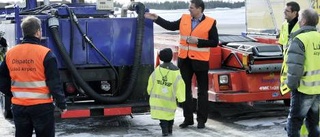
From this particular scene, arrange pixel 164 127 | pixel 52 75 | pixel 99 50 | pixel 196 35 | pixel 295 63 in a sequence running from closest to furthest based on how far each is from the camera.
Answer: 1. pixel 52 75
2. pixel 295 63
3. pixel 164 127
4. pixel 99 50
5. pixel 196 35

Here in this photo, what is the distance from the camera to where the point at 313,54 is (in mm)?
6086

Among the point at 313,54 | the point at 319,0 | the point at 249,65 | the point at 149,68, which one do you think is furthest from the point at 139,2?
the point at 319,0

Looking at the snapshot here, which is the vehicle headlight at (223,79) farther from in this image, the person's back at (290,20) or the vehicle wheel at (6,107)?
the vehicle wheel at (6,107)

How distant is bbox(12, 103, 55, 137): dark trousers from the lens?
534 cm

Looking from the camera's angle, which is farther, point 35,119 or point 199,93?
point 199,93

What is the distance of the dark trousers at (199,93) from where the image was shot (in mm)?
8281

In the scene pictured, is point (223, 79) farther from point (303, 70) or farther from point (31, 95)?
point (31, 95)

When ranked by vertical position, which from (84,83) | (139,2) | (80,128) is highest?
(139,2)

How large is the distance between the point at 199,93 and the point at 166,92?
→ 793 mm

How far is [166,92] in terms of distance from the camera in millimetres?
7715

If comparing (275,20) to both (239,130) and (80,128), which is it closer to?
(239,130)

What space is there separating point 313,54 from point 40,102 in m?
2.90

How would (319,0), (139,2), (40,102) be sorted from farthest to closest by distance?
1. (319,0)
2. (139,2)
3. (40,102)

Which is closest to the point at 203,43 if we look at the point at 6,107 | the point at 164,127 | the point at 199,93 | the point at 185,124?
the point at 199,93
